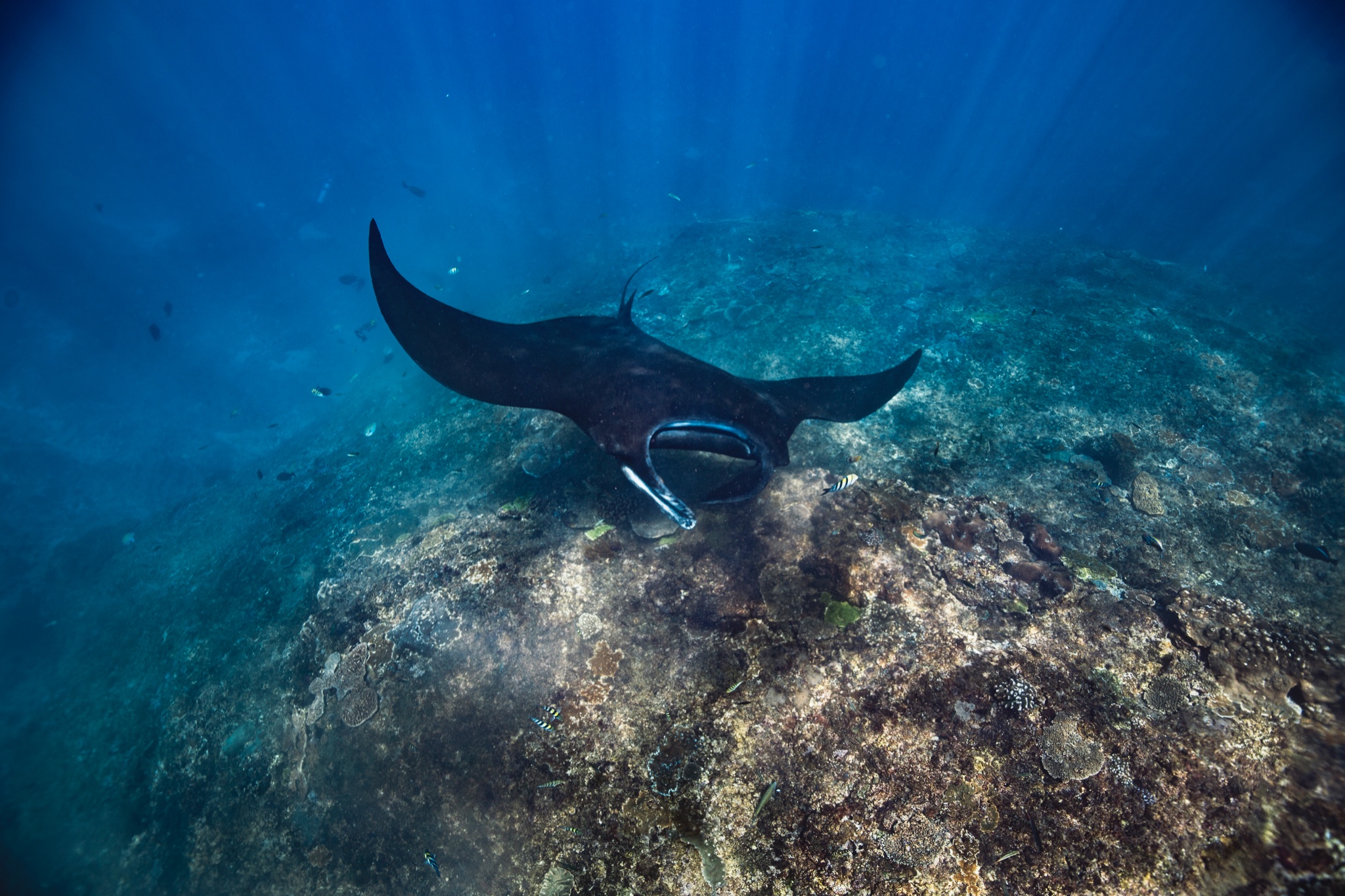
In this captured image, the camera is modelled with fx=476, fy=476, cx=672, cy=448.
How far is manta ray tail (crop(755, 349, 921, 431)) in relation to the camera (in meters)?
4.57

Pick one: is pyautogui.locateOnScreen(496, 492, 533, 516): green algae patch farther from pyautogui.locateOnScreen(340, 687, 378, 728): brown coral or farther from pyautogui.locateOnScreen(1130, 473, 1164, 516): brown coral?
pyautogui.locateOnScreen(1130, 473, 1164, 516): brown coral

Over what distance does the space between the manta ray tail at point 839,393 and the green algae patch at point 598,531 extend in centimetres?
210

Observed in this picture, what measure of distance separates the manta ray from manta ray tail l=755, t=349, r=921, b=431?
→ 13 mm

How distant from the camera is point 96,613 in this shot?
1010 centimetres

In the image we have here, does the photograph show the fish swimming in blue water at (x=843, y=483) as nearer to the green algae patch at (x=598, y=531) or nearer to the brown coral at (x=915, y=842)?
the green algae patch at (x=598, y=531)

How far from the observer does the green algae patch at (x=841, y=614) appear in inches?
151

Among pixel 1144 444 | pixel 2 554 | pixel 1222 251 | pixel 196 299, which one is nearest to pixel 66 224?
pixel 196 299

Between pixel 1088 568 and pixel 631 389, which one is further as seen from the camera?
pixel 1088 568

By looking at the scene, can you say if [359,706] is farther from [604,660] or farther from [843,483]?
[843,483]

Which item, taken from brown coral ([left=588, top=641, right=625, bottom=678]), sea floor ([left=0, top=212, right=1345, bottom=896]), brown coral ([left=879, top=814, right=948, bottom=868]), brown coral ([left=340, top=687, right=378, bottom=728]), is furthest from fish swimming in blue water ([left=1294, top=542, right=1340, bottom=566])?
brown coral ([left=340, top=687, right=378, bottom=728])

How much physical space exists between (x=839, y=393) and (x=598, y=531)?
2.86m

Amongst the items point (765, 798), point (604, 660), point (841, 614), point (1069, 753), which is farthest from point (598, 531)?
point (1069, 753)

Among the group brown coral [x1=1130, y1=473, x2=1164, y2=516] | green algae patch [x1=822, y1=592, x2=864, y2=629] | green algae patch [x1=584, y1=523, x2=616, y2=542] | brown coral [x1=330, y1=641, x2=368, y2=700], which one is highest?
brown coral [x1=1130, y1=473, x2=1164, y2=516]

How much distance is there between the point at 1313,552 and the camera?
4.38 meters
